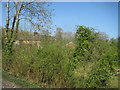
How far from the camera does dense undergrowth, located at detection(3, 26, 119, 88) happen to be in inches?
178

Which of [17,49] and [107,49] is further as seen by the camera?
[17,49]

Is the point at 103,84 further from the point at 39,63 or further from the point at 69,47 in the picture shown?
the point at 39,63

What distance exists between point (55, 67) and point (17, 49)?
257 cm

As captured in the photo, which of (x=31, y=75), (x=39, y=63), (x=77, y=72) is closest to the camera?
(x=77, y=72)

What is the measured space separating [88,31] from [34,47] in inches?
99.3

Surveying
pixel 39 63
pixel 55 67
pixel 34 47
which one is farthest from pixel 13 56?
pixel 55 67

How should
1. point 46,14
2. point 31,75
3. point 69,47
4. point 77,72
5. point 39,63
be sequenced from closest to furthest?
point 77,72 → point 69,47 → point 39,63 → point 31,75 → point 46,14

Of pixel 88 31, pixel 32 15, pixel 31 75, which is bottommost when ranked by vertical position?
pixel 31 75

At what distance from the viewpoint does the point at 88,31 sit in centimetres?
501

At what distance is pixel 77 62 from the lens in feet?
16.2

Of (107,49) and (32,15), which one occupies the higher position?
(32,15)

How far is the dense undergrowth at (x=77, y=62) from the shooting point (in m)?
4.51

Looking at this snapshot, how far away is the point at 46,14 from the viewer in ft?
44.6

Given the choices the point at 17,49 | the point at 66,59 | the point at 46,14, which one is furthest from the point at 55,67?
the point at 46,14
